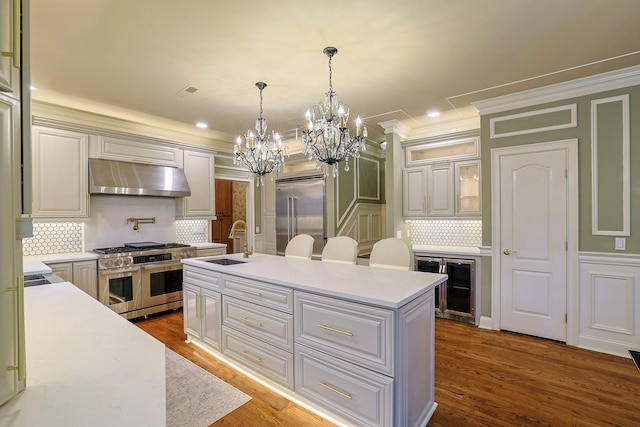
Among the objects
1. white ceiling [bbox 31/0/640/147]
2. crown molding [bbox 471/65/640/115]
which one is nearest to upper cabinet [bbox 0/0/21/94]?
white ceiling [bbox 31/0/640/147]

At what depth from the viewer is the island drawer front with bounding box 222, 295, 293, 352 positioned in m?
2.28

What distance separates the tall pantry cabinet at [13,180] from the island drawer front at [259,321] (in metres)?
1.64

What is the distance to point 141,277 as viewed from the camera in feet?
13.2

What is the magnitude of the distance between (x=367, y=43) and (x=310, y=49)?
1.54 feet

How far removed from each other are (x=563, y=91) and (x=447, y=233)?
2.26m

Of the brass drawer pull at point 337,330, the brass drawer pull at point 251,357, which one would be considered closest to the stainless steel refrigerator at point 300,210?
the brass drawer pull at point 251,357

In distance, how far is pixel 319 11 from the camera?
6.86 feet

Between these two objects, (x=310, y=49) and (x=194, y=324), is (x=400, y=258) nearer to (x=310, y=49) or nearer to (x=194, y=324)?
(x=310, y=49)

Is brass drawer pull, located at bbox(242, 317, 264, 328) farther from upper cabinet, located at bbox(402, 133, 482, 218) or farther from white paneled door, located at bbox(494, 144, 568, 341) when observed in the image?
upper cabinet, located at bbox(402, 133, 482, 218)

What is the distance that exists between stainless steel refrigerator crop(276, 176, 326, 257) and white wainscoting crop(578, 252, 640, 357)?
3.48 meters

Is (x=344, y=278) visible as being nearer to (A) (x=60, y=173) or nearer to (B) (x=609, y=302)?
(B) (x=609, y=302)

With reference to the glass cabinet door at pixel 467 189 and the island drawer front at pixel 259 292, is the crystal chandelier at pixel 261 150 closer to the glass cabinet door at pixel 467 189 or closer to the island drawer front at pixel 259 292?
the island drawer front at pixel 259 292

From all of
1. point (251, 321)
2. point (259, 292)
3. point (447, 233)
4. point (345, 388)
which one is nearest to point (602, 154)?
point (447, 233)

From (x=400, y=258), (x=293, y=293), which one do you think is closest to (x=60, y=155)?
(x=293, y=293)
